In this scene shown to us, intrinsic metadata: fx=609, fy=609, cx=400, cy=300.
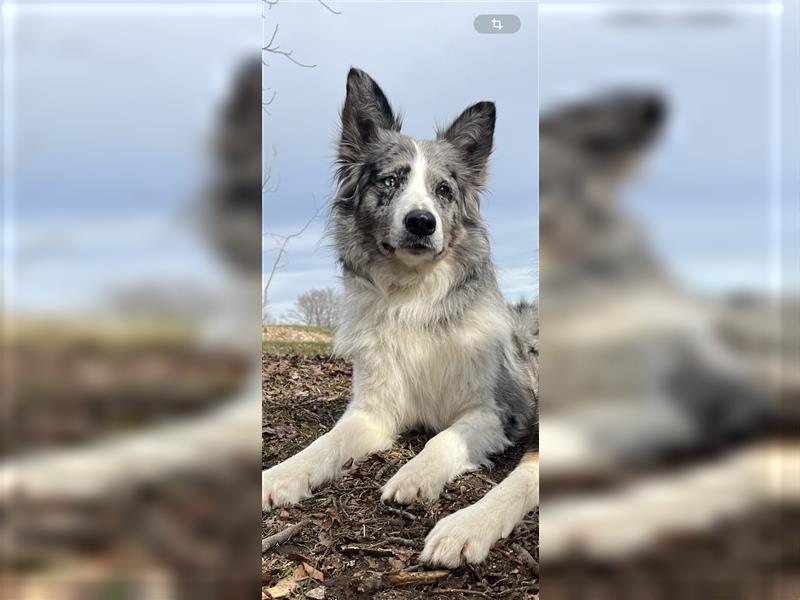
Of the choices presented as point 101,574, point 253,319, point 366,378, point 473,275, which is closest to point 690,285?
point 473,275

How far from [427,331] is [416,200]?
0.32 meters

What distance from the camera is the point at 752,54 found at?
1.23 metres

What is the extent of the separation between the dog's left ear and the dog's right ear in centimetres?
12

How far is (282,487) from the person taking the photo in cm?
134

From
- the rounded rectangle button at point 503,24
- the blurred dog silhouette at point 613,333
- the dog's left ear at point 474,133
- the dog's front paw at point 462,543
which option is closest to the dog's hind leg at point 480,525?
the dog's front paw at point 462,543

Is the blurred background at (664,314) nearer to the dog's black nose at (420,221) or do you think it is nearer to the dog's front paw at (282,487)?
the dog's black nose at (420,221)

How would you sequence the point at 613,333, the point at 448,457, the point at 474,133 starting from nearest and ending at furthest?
the point at 613,333, the point at 474,133, the point at 448,457

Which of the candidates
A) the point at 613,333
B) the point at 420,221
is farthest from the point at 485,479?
the point at 420,221

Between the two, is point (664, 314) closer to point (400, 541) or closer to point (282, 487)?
point (400, 541)

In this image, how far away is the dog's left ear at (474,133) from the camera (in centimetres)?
127

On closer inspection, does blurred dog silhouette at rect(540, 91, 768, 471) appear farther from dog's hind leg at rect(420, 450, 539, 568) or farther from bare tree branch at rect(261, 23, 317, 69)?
bare tree branch at rect(261, 23, 317, 69)

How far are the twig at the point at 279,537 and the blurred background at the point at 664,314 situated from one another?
0.52 metres

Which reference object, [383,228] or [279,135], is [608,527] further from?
[279,135]

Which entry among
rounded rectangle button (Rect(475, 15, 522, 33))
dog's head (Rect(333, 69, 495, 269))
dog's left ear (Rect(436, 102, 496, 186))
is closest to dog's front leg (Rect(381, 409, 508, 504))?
dog's head (Rect(333, 69, 495, 269))
